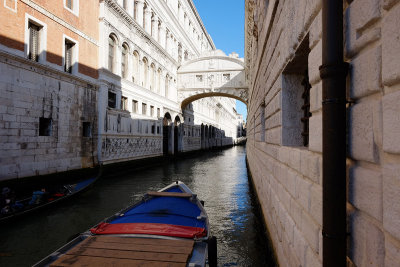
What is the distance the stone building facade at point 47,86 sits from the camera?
25.9 feet

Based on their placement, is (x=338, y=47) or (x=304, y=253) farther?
(x=304, y=253)

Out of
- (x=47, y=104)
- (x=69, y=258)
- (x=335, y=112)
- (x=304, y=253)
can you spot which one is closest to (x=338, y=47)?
(x=335, y=112)

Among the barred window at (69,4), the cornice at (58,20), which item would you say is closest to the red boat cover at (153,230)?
the cornice at (58,20)

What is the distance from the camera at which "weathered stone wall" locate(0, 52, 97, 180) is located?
7.82 meters

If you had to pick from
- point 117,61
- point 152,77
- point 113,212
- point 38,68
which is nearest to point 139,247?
point 113,212

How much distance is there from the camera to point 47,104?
937 cm

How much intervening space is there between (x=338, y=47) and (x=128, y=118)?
1411 cm

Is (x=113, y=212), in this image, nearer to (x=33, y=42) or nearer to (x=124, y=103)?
(x=33, y=42)

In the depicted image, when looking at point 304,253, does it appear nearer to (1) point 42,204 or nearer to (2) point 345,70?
(2) point 345,70

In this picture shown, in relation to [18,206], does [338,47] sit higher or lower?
higher

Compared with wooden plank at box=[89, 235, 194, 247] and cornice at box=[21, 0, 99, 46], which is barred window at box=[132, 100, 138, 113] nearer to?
cornice at box=[21, 0, 99, 46]

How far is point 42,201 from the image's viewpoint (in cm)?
653

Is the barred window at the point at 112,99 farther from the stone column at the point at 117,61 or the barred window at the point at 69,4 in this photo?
the barred window at the point at 69,4

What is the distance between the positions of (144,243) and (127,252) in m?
0.26
